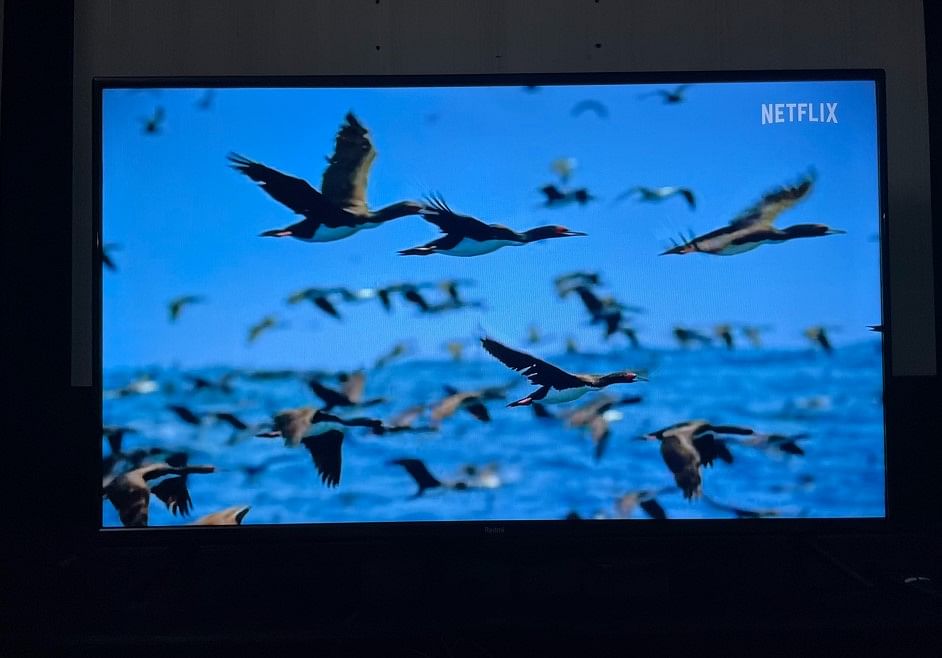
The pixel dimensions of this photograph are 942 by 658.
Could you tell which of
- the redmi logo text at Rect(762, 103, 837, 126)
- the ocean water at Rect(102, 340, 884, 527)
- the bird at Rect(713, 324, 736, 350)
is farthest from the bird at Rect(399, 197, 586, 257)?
the redmi logo text at Rect(762, 103, 837, 126)

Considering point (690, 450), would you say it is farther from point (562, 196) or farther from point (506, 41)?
Result: point (506, 41)

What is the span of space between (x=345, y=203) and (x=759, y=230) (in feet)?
2.58

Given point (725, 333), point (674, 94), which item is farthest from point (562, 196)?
point (725, 333)

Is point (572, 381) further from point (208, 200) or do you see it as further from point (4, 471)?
point (4, 471)

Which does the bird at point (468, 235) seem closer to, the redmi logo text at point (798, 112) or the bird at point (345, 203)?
the bird at point (345, 203)

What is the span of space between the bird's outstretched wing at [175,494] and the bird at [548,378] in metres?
0.63

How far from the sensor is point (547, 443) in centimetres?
153

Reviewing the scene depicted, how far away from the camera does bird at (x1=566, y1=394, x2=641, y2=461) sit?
60.1 inches

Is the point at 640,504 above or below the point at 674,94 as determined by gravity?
below

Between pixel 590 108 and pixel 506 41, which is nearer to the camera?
pixel 590 108

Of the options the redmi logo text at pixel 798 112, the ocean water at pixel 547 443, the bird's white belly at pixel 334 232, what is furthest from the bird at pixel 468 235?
the redmi logo text at pixel 798 112

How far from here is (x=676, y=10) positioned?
70.7 inches

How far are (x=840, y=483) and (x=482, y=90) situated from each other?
3.31 ft

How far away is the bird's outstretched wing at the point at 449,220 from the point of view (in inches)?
60.0
